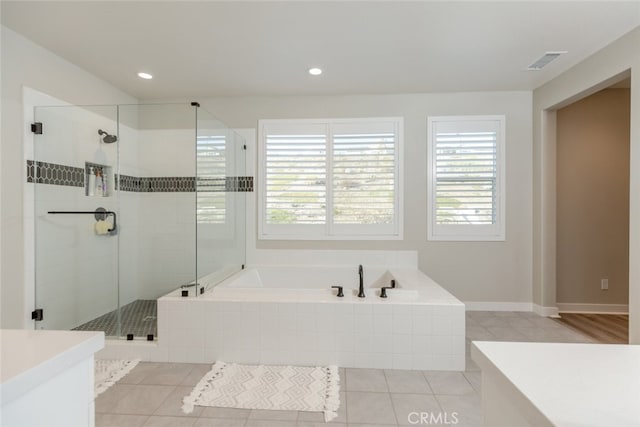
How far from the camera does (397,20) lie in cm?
204

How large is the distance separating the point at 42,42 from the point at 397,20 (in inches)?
106

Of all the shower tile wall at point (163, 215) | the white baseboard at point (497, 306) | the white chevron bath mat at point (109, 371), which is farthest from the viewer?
the white baseboard at point (497, 306)

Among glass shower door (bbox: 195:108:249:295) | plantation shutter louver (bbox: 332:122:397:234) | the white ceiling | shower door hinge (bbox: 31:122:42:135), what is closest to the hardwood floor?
plantation shutter louver (bbox: 332:122:397:234)

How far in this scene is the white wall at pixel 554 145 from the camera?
2.13 meters

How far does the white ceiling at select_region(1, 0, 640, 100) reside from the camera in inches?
76.5

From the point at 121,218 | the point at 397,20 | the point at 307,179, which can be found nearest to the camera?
the point at 397,20

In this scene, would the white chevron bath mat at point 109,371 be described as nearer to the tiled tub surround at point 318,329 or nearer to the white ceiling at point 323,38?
the tiled tub surround at point 318,329

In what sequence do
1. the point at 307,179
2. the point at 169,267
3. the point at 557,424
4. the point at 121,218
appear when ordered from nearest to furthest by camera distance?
1. the point at 557,424
2. the point at 121,218
3. the point at 169,267
4. the point at 307,179

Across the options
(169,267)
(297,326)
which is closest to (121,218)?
(169,267)

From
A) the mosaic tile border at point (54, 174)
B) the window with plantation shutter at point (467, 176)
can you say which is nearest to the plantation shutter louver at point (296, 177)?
the window with plantation shutter at point (467, 176)

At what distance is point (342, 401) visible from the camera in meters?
1.78

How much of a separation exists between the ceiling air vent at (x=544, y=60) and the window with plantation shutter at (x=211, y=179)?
2939 mm

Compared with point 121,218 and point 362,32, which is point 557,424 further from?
point 121,218

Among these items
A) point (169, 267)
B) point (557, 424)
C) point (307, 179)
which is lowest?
point (169, 267)
